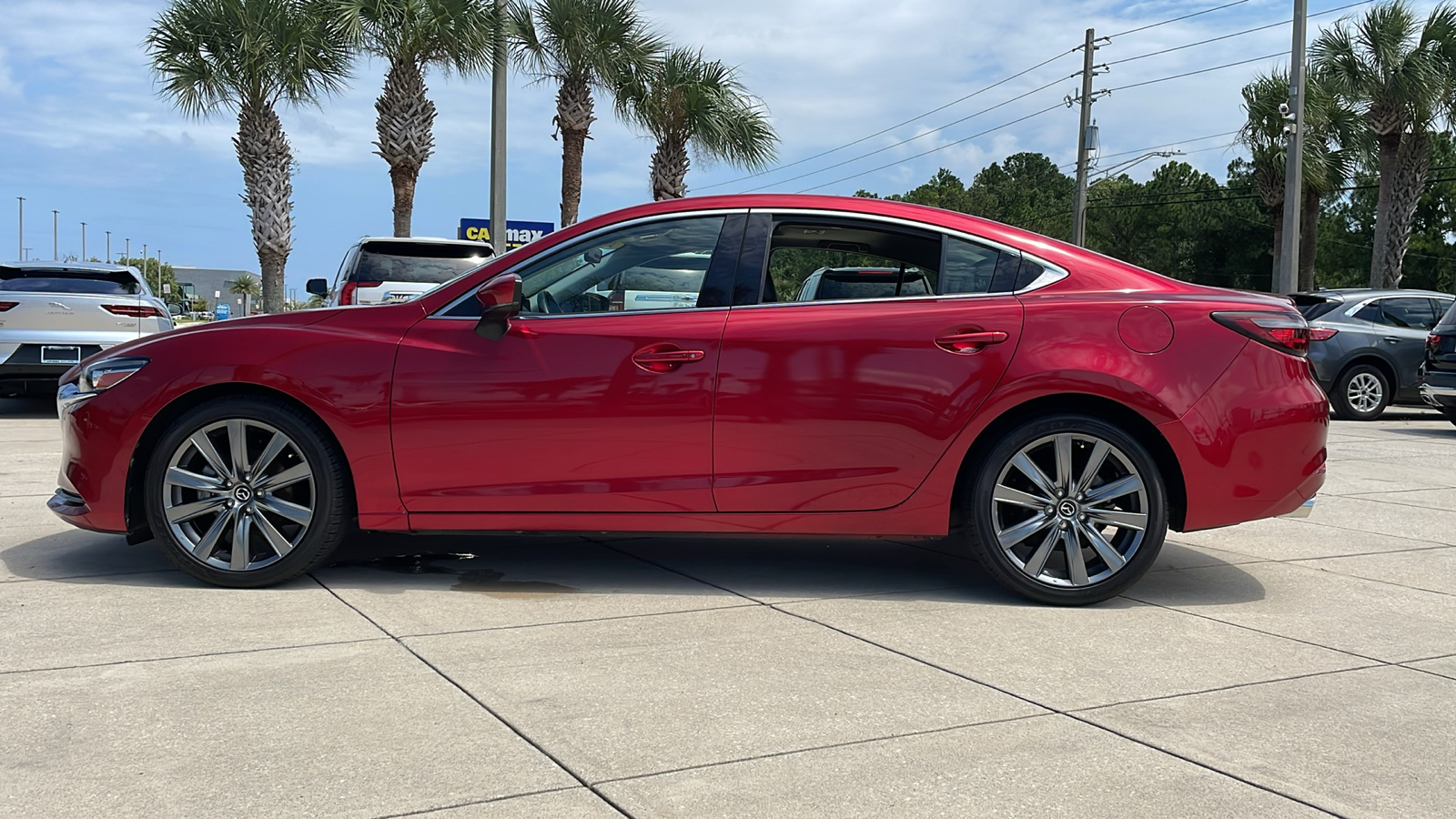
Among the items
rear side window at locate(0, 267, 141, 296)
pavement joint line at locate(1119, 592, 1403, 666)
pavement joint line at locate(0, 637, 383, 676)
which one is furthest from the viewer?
rear side window at locate(0, 267, 141, 296)

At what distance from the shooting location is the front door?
192 inches

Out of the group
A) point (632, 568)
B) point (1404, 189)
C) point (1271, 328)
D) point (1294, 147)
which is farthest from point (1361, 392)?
point (1404, 189)

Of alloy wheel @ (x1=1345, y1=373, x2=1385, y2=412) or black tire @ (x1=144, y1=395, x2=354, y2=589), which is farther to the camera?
alloy wheel @ (x1=1345, y1=373, x2=1385, y2=412)

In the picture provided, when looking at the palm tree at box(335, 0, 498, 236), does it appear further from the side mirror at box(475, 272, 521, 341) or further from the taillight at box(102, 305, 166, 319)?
the side mirror at box(475, 272, 521, 341)

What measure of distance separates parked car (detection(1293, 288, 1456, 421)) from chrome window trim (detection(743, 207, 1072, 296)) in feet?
38.1

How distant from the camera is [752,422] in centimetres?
488

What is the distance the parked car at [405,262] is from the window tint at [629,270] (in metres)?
6.93

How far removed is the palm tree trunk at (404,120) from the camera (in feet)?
75.5

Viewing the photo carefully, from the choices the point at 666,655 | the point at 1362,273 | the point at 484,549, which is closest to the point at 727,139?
the point at 484,549

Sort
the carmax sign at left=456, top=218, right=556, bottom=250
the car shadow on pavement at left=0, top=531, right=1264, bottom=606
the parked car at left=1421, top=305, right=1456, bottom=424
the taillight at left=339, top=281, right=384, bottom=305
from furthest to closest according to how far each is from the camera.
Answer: the carmax sign at left=456, top=218, right=556, bottom=250
the parked car at left=1421, top=305, right=1456, bottom=424
the taillight at left=339, top=281, right=384, bottom=305
the car shadow on pavement at left=0, top=531, right=1264, bottom=606

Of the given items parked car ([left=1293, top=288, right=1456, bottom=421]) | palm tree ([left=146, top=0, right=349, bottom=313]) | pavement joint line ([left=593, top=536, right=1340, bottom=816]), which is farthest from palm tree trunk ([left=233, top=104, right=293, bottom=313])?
pavement joint line ([left=593, top=536, right=1340, bottom=816])

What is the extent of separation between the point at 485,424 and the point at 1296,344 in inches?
128

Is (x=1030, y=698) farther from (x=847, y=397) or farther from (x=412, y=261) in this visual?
(x=412, y=261)

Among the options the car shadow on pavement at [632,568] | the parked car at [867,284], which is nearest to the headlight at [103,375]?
the car shadow on pavement at [632,568]
